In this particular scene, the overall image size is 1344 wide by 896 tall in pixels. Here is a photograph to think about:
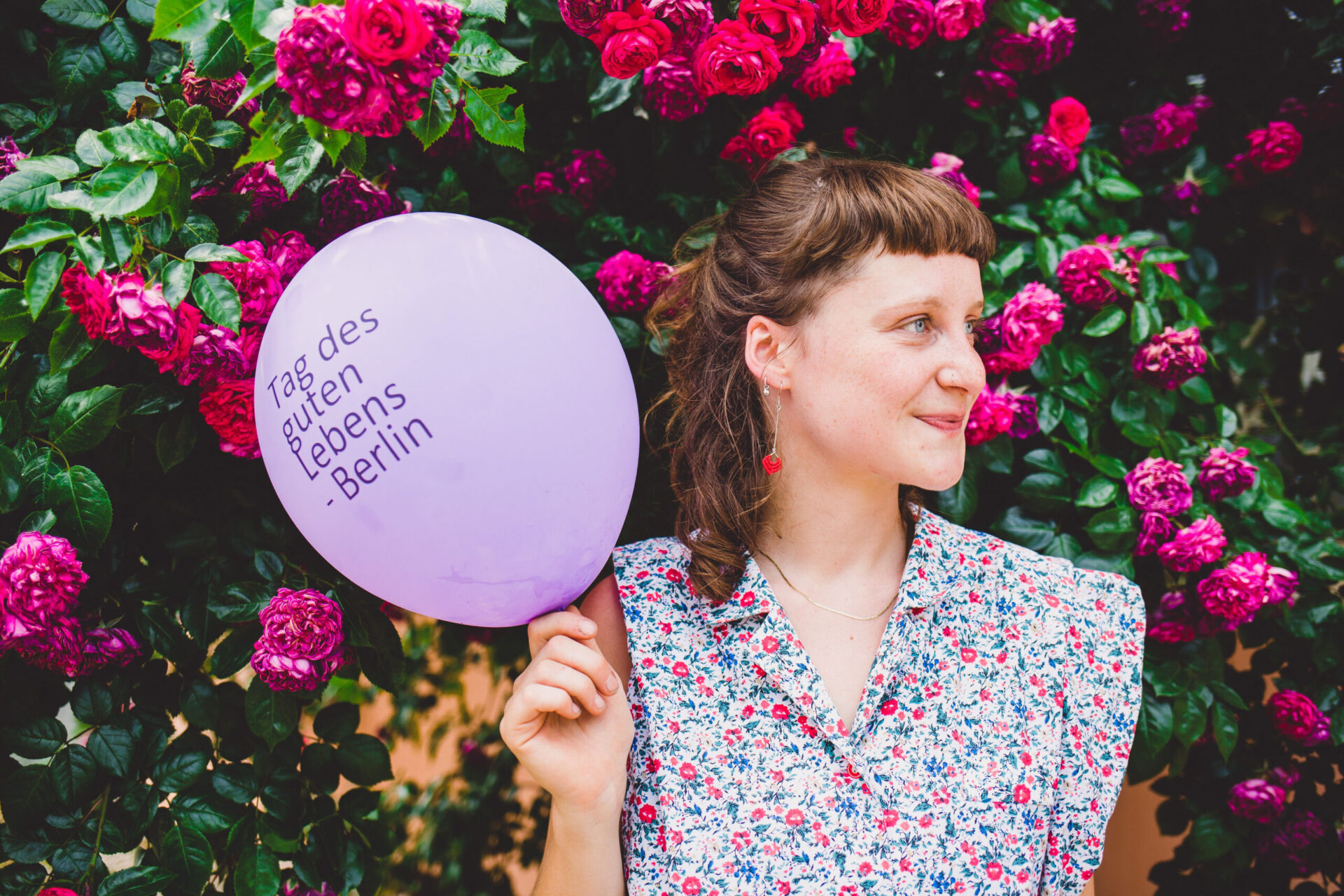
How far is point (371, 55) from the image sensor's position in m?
0.86

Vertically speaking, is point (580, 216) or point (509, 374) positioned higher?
point (509, 374)

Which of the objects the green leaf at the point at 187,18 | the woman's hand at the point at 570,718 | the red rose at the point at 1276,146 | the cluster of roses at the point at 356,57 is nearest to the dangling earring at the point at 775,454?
the woman's hand at the point at 570,718

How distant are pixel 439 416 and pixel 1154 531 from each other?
137 centimetres

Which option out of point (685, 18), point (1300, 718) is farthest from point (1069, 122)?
point (1300, 718)

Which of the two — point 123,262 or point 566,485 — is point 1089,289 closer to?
point 566,485

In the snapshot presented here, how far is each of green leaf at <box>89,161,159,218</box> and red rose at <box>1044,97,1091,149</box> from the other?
5.51ft

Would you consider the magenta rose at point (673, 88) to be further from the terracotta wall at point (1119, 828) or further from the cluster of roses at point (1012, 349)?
the terracotta wall at point (1119, 828)

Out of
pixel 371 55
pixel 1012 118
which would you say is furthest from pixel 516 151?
pixel 1012 118

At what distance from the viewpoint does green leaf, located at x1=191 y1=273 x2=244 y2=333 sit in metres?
1.07

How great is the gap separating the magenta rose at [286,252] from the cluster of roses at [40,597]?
482 millimetres

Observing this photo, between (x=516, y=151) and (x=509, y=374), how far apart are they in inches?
33.7

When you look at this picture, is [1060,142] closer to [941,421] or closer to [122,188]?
[941,421]

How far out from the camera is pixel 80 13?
1239mm

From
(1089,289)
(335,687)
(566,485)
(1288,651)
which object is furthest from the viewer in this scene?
(335,687)
